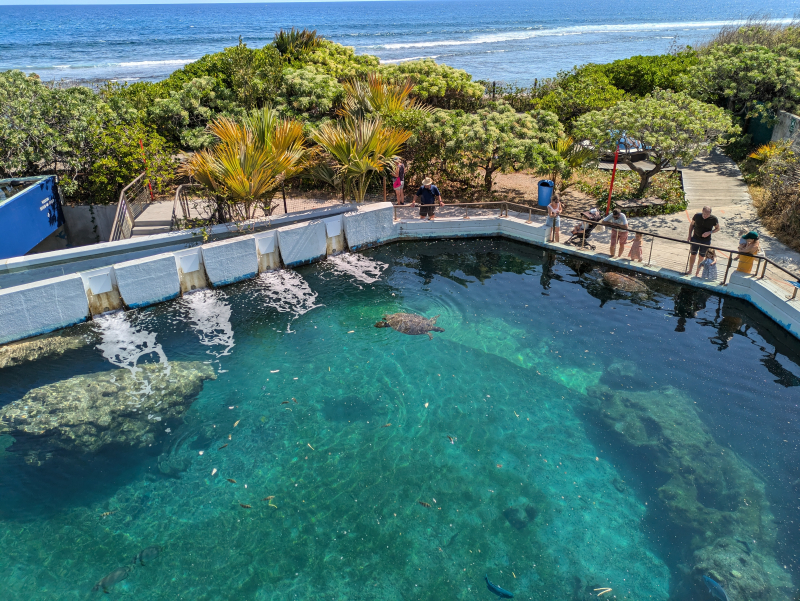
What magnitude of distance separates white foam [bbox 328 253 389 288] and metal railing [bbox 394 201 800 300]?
2.25 metres

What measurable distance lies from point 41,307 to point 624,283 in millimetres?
14260

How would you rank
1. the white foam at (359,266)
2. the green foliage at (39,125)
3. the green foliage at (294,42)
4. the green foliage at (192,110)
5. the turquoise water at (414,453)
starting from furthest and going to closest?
1. the green foliage at (294,42)
2. the green foliage at (192,110)
3. the green foliage at (39,125)
4. the white foam at (359,266)
5. the turquoise water at (414,453)

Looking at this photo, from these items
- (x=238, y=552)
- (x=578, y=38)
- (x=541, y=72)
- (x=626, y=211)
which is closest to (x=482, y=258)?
(x=626, y=211)

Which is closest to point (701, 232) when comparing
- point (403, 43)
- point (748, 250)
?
point (748, 250)

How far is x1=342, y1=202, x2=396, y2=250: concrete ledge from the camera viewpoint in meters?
16.6

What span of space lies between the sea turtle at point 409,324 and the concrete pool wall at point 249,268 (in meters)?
4.30

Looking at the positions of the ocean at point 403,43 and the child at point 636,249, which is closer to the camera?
the child at point 636,249

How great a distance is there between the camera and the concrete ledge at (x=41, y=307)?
1216cm

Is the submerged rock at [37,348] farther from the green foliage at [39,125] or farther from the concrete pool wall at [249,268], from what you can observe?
the green foliage at [39,125]

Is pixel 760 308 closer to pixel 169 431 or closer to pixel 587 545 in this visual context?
pixel 587 545

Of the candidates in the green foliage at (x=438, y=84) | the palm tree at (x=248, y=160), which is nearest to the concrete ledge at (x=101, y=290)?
the palm tree at (x=248, y=160)

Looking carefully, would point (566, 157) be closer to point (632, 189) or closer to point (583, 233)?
point (632, 189)

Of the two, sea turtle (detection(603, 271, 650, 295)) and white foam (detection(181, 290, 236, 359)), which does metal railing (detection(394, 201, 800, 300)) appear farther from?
white foam (detection(181, 290, 236, 359))

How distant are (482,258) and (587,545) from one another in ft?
32.5
